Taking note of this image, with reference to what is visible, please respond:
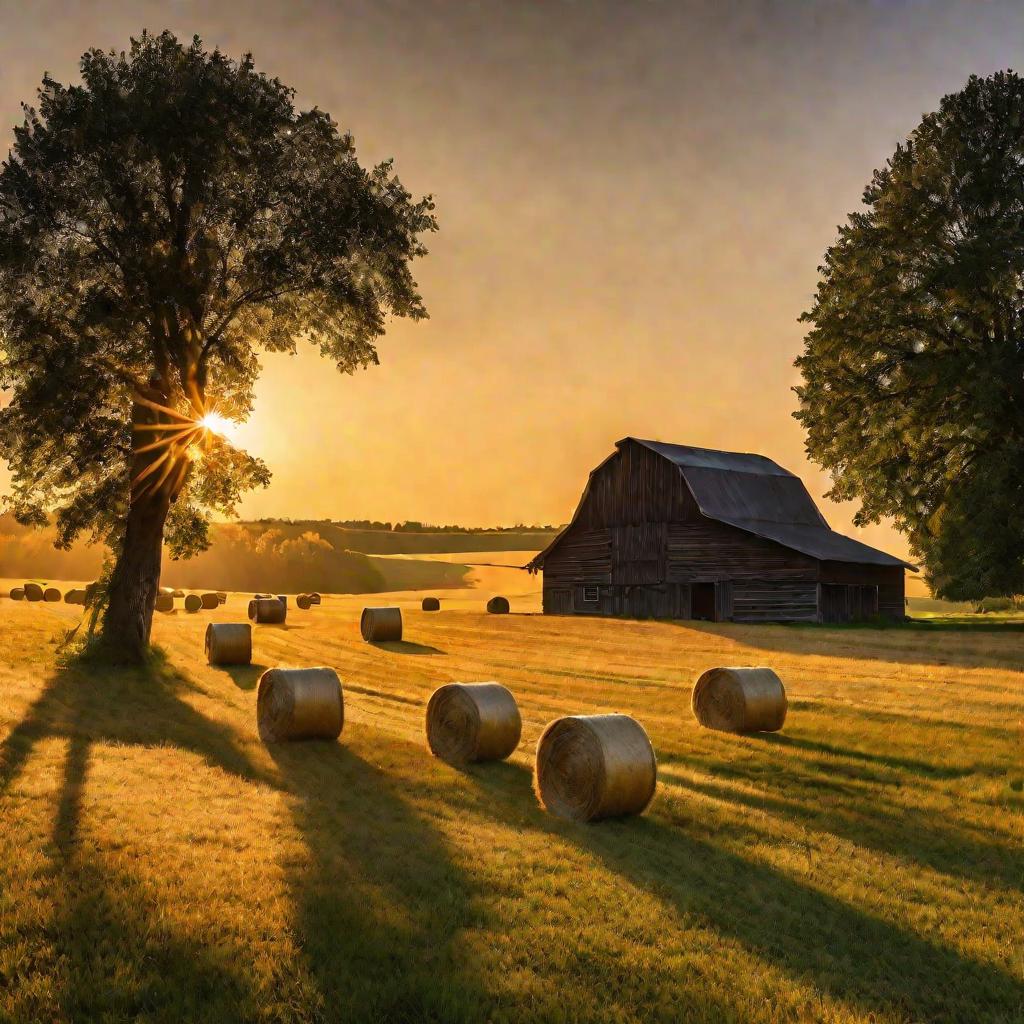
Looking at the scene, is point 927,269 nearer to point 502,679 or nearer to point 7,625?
point 502,679

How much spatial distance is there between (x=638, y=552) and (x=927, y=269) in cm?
1792

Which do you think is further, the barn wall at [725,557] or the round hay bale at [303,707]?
the barn wall at [725,557]

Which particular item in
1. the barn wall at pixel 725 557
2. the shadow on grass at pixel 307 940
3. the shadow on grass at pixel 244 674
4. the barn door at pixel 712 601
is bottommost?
the shadow on grass at pixel 307 940

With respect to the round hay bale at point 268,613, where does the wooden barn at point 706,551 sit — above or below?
above

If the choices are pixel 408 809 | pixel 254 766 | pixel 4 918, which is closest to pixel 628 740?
pixel 408 809

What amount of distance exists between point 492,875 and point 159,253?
18782 mm

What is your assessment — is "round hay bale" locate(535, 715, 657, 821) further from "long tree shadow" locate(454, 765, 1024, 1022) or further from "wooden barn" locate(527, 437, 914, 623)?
"wooden barn" locate(527, 437, 914, 623)

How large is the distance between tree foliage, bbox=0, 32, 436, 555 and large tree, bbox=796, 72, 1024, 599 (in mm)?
20210

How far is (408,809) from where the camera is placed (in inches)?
450

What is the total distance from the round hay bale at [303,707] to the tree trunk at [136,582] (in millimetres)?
8734

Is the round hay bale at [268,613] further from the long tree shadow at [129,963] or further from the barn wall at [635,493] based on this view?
the long tree shadow at [129,963]

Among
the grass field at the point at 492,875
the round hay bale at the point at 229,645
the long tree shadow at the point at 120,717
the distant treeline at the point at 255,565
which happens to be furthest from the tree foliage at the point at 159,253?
the distant treeline at the point at 255,565

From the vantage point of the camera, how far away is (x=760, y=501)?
46.4 m

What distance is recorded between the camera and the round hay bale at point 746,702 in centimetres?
1705
